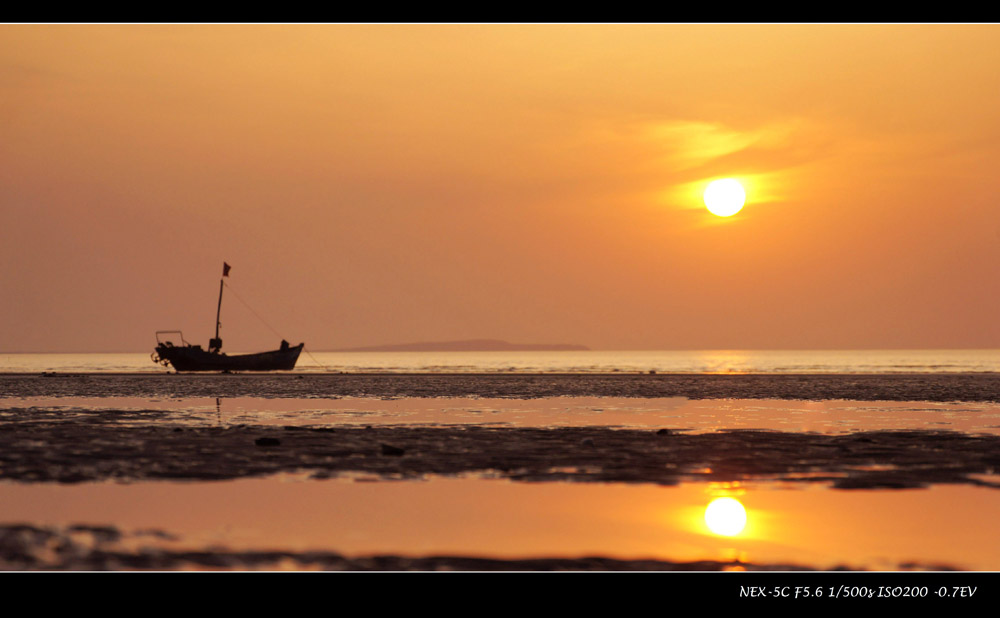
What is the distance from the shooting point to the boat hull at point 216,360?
461 ft

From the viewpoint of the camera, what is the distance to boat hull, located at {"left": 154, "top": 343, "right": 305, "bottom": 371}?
461ft

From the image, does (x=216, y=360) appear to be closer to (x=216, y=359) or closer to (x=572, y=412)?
(x=216, y=359)

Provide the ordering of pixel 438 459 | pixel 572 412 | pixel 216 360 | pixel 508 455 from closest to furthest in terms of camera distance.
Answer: pixel 438 459
pixel 508 455
pixel 572 412
pixel 216 360

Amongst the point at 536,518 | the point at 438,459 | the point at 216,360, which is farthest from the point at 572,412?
the point at 216,360

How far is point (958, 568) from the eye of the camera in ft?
42.9

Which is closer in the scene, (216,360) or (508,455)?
(508,455)

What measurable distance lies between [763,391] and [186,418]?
153 ft

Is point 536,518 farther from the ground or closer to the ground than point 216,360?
closer to the ground

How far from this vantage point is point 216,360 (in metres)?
141

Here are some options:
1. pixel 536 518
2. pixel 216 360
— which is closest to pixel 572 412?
pixel 536 518

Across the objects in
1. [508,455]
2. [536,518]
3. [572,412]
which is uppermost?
[572,412]

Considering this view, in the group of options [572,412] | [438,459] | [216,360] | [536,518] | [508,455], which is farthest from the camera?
[216,360]
